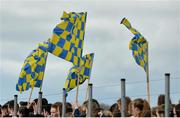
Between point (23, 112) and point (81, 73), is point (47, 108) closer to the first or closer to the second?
point (23, 112)

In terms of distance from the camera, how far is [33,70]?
1930cm

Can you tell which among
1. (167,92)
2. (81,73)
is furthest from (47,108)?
(167,92)

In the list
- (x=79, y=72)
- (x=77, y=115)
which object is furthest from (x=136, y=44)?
(x=77, y=115)

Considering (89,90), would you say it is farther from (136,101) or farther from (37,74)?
(37,74)

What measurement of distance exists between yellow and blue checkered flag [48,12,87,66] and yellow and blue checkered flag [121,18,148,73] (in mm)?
1545

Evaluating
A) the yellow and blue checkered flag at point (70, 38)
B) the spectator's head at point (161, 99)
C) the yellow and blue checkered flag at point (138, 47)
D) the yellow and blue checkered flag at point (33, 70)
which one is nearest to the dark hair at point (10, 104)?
the yellow and blue checkered flag at point (70, 38)

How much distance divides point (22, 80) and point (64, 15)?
2.54 m

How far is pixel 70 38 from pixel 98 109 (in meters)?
4.34

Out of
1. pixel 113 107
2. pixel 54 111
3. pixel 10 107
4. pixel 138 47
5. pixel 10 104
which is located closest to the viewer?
pixel 113 107

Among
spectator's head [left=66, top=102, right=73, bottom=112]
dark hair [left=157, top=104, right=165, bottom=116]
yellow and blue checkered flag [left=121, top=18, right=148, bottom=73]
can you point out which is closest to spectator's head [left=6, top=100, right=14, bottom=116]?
spectator's head [left=66, top=102, right=73, bottom=112]

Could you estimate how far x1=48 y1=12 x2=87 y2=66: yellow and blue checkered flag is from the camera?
54.9 feet

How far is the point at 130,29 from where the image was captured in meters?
15.6

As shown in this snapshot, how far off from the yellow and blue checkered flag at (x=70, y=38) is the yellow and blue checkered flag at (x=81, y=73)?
0.76 ft

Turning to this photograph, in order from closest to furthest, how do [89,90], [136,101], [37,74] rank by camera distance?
[136,101] → [89,90] → [37,74]
